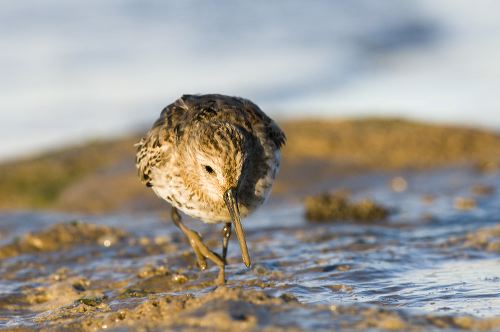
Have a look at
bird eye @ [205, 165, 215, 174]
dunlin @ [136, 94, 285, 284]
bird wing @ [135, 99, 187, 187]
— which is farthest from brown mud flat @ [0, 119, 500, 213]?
bird eye @ [205, 165, 215, 174]

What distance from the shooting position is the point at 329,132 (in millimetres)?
19031

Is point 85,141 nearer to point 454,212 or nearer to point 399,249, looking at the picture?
point 454,212

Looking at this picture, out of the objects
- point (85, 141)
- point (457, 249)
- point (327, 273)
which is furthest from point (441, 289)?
point (85, 141)

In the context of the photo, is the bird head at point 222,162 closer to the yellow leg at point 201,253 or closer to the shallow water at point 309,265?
the yellow leg at point 201,253

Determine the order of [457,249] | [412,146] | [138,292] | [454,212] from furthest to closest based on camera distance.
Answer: [412,146]
[454,212]
[457,249]
[138,292]

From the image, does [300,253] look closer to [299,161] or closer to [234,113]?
[234,113]

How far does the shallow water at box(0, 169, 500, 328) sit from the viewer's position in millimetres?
6039

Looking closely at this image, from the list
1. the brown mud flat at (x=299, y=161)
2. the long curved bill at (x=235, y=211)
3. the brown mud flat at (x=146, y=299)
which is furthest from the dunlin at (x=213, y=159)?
the brown mud flat at (x=299, y=161)

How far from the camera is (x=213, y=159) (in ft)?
21.2

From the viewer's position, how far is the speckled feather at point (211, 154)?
6.52 metres

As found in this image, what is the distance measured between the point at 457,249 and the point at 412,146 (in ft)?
31.7

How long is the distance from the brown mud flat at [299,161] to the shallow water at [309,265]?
3.81 m

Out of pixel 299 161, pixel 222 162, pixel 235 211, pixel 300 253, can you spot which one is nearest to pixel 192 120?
pixel 222 162

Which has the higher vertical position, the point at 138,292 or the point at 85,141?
the point at 85,141
